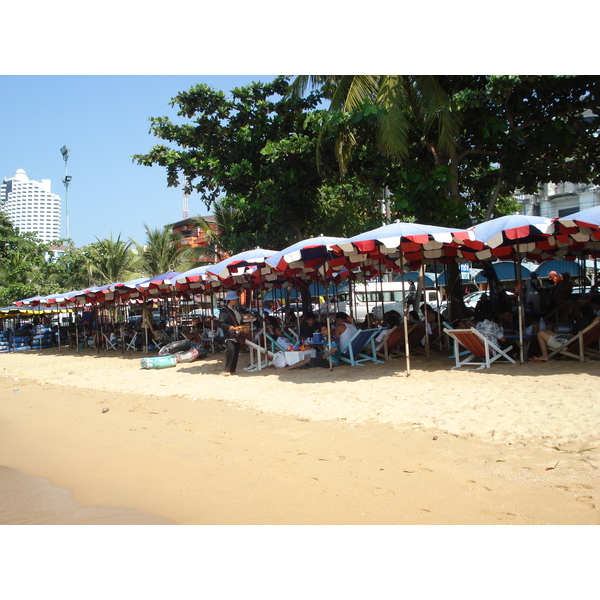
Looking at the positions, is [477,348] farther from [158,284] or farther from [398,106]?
[158,284]

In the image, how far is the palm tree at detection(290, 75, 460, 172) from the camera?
1051 cm

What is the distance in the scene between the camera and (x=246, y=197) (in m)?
15.1

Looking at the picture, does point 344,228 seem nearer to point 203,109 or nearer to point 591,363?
point 203,109

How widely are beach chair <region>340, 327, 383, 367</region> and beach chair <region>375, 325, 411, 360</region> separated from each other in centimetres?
19

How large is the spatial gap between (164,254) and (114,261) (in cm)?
312

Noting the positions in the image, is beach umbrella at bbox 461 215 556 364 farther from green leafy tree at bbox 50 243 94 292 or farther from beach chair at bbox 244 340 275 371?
green leafy tree at bbox 50 243 94 292

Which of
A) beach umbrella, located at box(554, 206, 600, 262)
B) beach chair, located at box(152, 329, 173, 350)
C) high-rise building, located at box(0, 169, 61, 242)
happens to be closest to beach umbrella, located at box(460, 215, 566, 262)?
beach umbrella, located at box(554, 206, 600, 262)

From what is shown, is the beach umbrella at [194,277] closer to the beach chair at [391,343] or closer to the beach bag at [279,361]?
the beach bag at [279,361]

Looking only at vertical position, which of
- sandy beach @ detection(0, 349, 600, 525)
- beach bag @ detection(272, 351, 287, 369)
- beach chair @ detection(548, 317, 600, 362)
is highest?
beach chair @ detection(548, 317, 600, 362)

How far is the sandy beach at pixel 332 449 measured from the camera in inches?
147

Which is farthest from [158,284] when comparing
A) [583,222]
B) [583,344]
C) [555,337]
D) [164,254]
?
[164,254]

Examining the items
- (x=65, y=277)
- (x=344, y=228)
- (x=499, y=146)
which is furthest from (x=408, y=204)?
(x=65, y=277)

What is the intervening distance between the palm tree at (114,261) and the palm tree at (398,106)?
21.6 m
